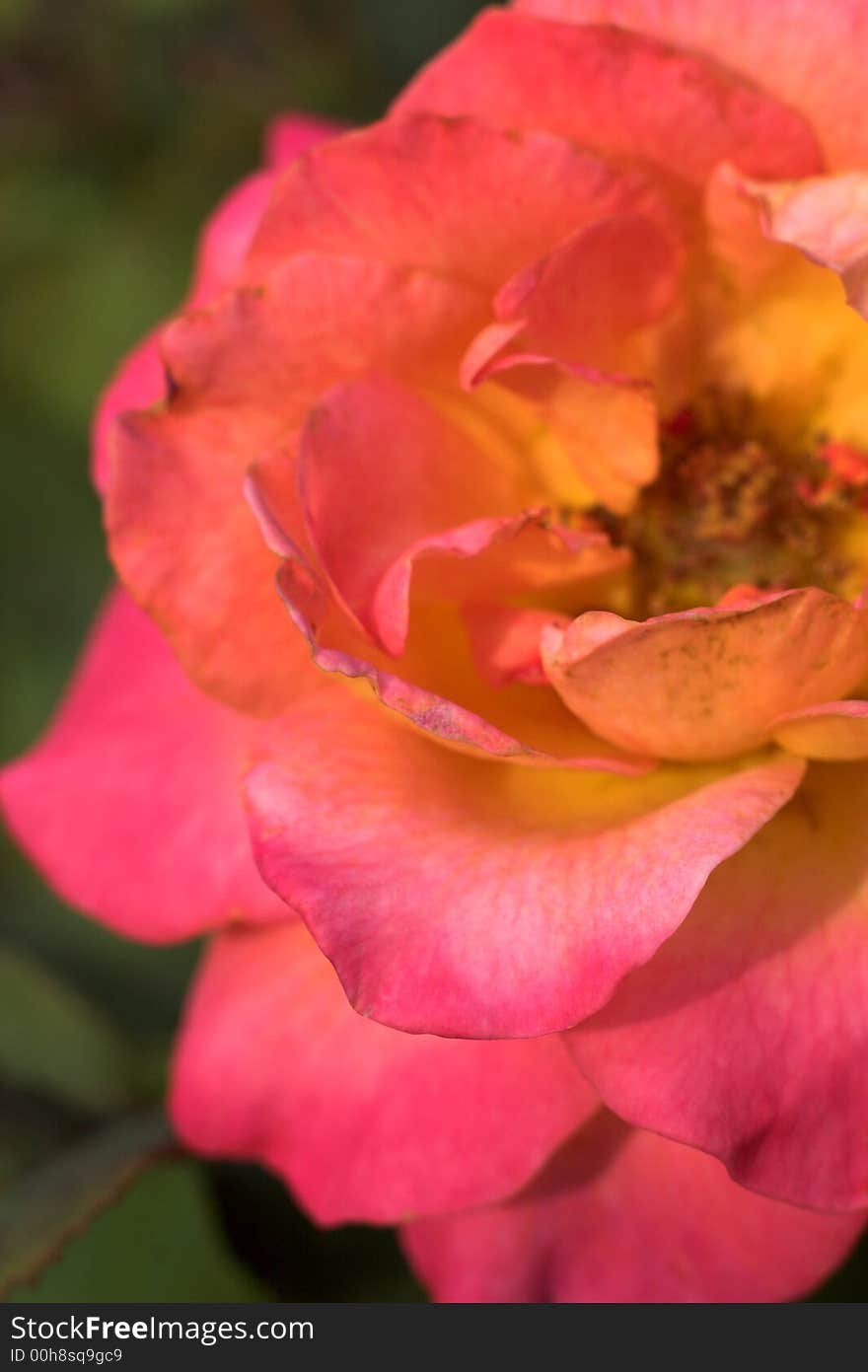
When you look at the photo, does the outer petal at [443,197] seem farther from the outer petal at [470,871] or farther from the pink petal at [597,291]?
the outer petal at [470,871]

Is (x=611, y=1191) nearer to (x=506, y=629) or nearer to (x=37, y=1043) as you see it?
(x=506, y=629)

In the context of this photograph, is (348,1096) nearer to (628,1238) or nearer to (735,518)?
(628,1238)

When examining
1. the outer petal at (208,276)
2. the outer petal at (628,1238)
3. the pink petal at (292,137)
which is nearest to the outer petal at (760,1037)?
the outer petal at (628,1238)

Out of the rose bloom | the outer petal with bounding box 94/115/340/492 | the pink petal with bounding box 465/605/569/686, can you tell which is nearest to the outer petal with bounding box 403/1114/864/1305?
the rose bloom

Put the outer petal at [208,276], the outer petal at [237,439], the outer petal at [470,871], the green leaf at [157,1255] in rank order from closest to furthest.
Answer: the outer petal at [470,871]
the outer petal at [237,439]
the outer petal at [208,276]
the green leaf at [157,1255]

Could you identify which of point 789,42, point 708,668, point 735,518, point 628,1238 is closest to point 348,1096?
point 628,1238

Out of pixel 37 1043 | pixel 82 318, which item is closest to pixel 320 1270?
pixel 37 1043
